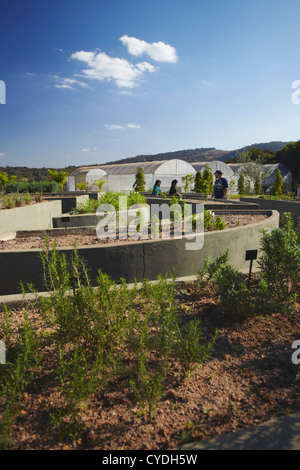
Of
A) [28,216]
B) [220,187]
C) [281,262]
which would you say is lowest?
[281,262]

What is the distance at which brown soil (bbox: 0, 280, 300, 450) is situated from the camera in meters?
1.79

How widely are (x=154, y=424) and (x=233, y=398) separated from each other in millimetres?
588

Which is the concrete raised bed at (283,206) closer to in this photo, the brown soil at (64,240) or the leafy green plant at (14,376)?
the brown soil at (64,240)

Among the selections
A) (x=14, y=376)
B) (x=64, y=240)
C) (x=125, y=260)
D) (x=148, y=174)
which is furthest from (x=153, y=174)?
(x=14, y=376)

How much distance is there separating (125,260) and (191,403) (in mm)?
2235

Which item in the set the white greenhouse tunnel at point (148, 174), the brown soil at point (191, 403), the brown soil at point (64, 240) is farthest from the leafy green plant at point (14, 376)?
the white greenhouse tunnel at point (148, 174)

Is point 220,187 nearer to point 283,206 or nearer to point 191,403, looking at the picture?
point 283,206

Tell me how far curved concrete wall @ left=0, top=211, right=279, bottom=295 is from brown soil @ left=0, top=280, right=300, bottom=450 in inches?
61.1

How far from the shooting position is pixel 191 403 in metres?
2.05

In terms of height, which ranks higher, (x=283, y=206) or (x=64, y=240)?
(x=283, y=206)

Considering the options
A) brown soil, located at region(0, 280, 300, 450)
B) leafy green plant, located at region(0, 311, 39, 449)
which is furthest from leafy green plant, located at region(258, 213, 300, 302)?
→ leafy green plant, located at region(0, 311, 39, 449)

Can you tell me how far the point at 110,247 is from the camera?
156 inches

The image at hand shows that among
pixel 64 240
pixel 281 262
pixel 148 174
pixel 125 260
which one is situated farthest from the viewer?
pixel 148 174

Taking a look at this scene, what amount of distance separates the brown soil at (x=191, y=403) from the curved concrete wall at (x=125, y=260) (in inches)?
61.1
